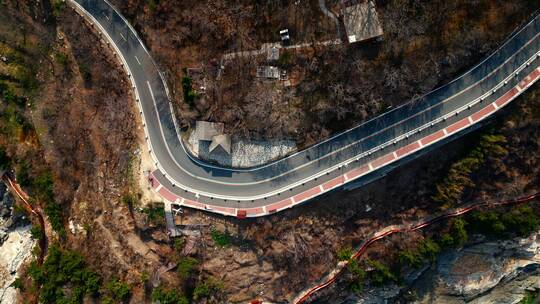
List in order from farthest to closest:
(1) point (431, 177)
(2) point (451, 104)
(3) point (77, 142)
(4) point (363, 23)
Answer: (3) point (77, 142) → (1) point (431, 177) → (2) point (451, 104) → (4) point (363, 23)

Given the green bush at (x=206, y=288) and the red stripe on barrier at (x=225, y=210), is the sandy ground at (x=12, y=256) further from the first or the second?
the red stripe on barrier at (x=225, y=210)

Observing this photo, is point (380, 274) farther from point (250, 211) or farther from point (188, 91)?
point (188, 91)

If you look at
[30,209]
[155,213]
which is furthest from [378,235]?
[30,209]

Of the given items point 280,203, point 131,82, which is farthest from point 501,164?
point 131,82

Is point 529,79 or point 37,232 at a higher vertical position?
point 529,79

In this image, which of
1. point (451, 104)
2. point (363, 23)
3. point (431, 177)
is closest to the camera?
point (363, 23)

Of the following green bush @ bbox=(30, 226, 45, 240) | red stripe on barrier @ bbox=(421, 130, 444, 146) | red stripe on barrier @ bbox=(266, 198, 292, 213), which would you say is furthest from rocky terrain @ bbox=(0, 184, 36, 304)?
red stripe on barrier @ bbox=(421, 130, 444, 146)

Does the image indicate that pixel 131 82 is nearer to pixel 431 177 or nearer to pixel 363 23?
pixel 363 23
